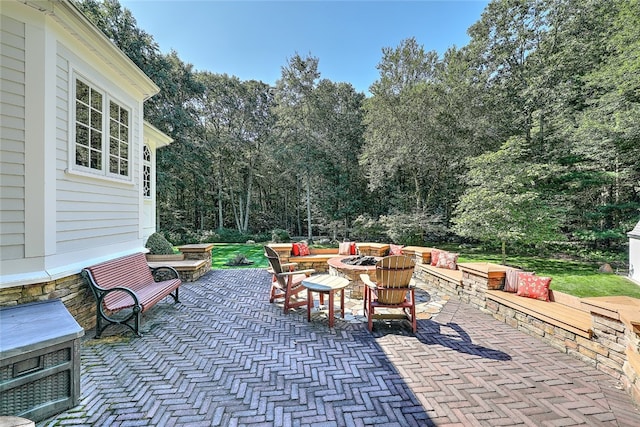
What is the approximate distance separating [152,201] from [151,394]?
7.58 meters

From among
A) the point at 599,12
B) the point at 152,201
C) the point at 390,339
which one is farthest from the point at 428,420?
the point at 599,12

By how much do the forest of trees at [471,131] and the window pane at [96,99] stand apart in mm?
9594

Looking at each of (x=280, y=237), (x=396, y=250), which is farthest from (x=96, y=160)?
(x=280, y=237)

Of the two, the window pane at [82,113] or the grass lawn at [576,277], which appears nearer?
the window pane at [82,113]

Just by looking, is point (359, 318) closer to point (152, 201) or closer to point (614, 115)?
point (152, 201)

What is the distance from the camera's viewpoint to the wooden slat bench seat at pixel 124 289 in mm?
3383

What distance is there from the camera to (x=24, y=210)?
296 cm

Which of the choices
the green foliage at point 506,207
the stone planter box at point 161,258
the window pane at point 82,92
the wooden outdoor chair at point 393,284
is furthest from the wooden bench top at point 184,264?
the green foliage at point 506,207

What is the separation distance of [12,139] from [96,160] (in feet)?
3.76

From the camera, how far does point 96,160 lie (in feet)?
13.3

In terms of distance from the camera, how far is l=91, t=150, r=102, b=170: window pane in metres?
3.96

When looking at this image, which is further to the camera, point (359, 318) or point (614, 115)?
point (614, 115)

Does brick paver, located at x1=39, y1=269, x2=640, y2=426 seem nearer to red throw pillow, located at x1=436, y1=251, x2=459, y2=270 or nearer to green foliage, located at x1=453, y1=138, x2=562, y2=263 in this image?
red throw pillow, located at x1=436, y1=251, x2=459, y2=270

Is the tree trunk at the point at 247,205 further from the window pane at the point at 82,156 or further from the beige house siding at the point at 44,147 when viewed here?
the window pane at the point at 82,156
